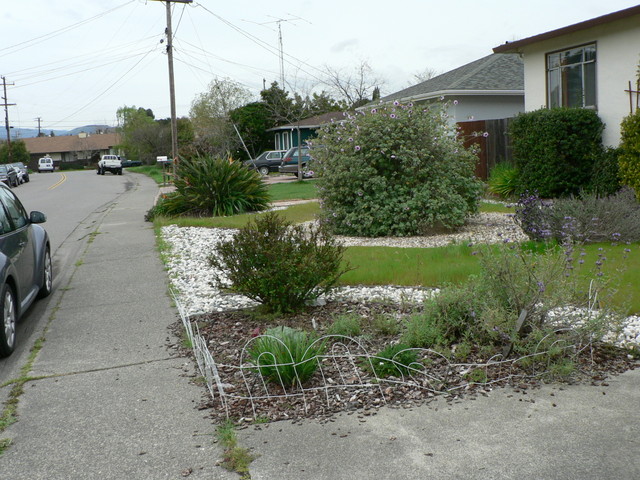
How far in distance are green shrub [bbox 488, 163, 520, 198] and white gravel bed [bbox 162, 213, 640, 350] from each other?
362 cm

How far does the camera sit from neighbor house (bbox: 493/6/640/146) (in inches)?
590

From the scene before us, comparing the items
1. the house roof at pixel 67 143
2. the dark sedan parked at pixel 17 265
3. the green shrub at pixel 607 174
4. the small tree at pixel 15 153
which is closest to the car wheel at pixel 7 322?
the dark sedan parked at pixel 17 265

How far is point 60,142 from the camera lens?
108 meters

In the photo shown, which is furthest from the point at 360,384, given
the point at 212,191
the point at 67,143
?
the point at 67,143

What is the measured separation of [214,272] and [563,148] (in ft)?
32.8

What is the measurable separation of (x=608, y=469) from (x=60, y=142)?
114 metres

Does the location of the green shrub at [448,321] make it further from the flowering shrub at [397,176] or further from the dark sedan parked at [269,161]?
the dark sedan parked at [269,161]

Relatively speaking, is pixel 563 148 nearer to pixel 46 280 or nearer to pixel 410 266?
pixel 410 266

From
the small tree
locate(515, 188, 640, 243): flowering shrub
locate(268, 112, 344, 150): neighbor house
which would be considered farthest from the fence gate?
the small tree

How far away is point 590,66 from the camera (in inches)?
640

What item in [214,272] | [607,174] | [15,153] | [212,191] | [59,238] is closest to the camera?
[214,272]

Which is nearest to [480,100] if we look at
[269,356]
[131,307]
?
[131,307]

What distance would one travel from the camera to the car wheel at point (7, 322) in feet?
19.9

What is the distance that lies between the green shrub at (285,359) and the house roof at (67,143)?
353 ft
